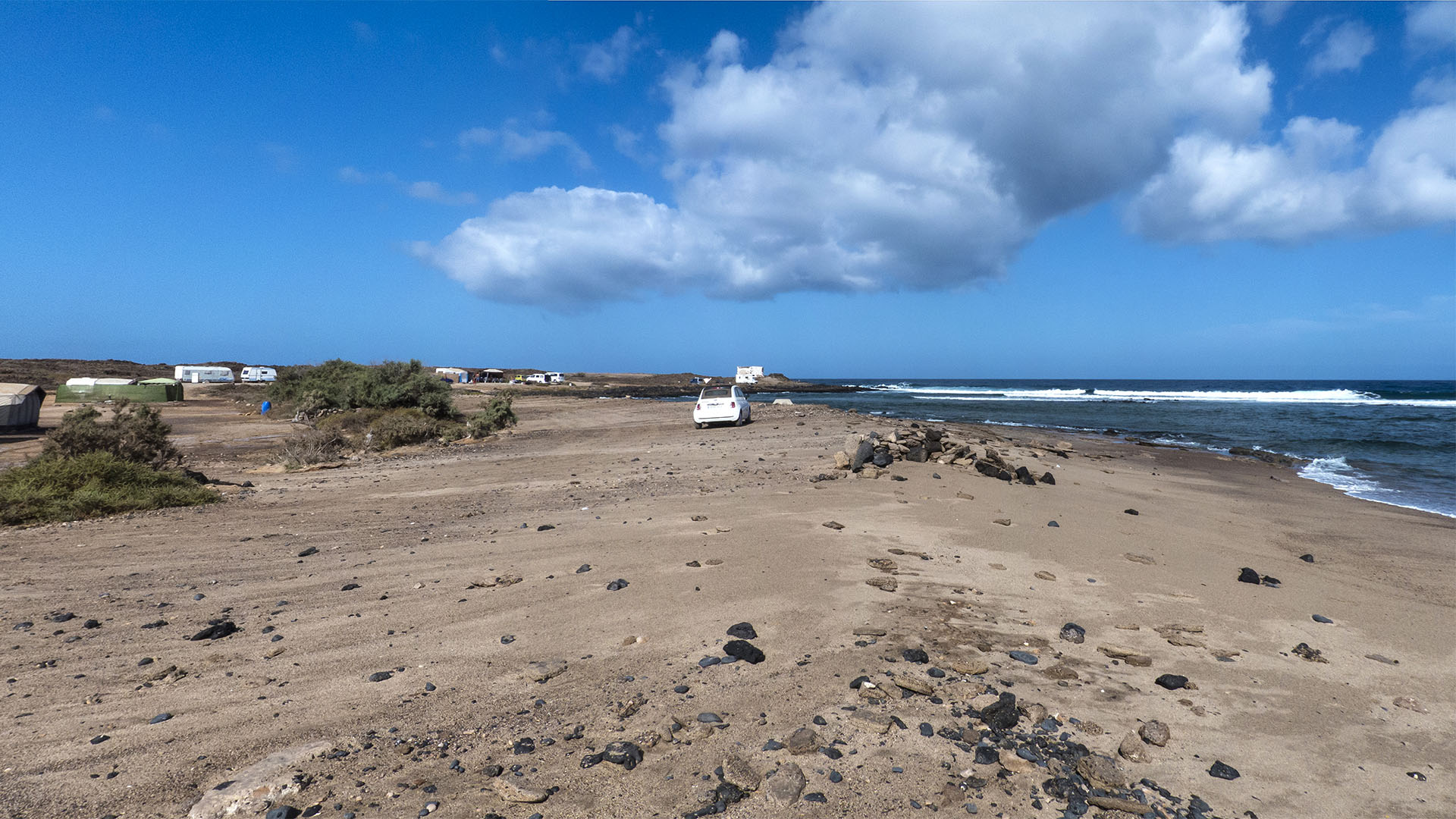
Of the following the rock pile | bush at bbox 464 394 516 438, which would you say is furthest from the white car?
the rock pile

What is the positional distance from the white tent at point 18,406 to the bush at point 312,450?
542 inches

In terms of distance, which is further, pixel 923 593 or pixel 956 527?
pixel 956 527

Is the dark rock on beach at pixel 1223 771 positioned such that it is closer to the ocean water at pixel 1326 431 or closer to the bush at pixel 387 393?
the ocean water at pixel 1326 431

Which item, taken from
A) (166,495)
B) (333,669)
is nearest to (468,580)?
(333,669)

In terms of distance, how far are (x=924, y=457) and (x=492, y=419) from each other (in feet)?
51.3

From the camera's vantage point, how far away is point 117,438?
1034 centimetres

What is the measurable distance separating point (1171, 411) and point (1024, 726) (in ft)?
183

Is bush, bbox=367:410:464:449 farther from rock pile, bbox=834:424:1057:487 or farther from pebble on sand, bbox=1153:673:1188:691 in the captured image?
pebble on sand, bbox=1153:673:1188:691

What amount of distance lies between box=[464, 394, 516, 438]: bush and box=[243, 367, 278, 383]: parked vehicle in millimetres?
65922

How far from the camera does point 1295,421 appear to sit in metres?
36.8

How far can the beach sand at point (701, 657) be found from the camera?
2.91 meters

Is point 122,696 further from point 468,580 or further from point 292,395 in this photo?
point 292,395

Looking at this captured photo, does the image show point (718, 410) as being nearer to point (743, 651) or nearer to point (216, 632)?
point (216, 632)

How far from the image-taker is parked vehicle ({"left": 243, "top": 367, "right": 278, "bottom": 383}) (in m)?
75.4
